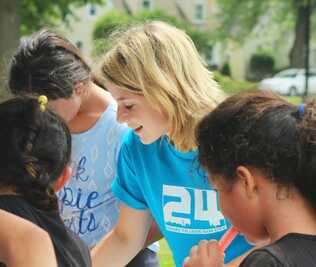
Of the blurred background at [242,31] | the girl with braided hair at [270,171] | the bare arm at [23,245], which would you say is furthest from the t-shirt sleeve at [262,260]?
the blurred background at [242,31]

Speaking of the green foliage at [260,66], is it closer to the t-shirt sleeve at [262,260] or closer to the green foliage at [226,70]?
the green foliage at [226,70]

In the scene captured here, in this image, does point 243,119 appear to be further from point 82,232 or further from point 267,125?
point 82,232

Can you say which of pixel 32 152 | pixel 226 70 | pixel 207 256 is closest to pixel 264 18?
pixel 226 70

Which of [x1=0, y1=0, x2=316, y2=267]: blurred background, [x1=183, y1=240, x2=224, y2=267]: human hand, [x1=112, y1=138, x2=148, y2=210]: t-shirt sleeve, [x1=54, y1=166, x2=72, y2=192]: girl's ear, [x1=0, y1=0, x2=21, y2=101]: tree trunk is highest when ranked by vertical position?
[x1=54, y1=166, x2=72, y2=192]: girl's ear

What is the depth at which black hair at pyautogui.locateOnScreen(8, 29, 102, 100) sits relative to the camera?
2.92 metres

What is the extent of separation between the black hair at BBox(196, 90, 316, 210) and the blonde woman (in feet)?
1.90

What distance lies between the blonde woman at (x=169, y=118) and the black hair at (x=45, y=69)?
367mm

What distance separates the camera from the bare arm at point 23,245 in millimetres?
1923

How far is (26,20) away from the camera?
15.0 meters

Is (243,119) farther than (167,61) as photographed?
No

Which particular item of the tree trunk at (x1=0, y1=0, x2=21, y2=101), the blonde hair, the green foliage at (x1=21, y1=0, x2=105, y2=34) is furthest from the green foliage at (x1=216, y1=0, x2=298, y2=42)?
the blonde hair

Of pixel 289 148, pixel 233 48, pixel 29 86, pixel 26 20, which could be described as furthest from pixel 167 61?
pixel 233 48

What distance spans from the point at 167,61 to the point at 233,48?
42.5 m

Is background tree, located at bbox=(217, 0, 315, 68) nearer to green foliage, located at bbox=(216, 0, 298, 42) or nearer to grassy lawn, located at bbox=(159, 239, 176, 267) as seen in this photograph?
green foliage, located at bbox=(216, 0, 298, 42)
